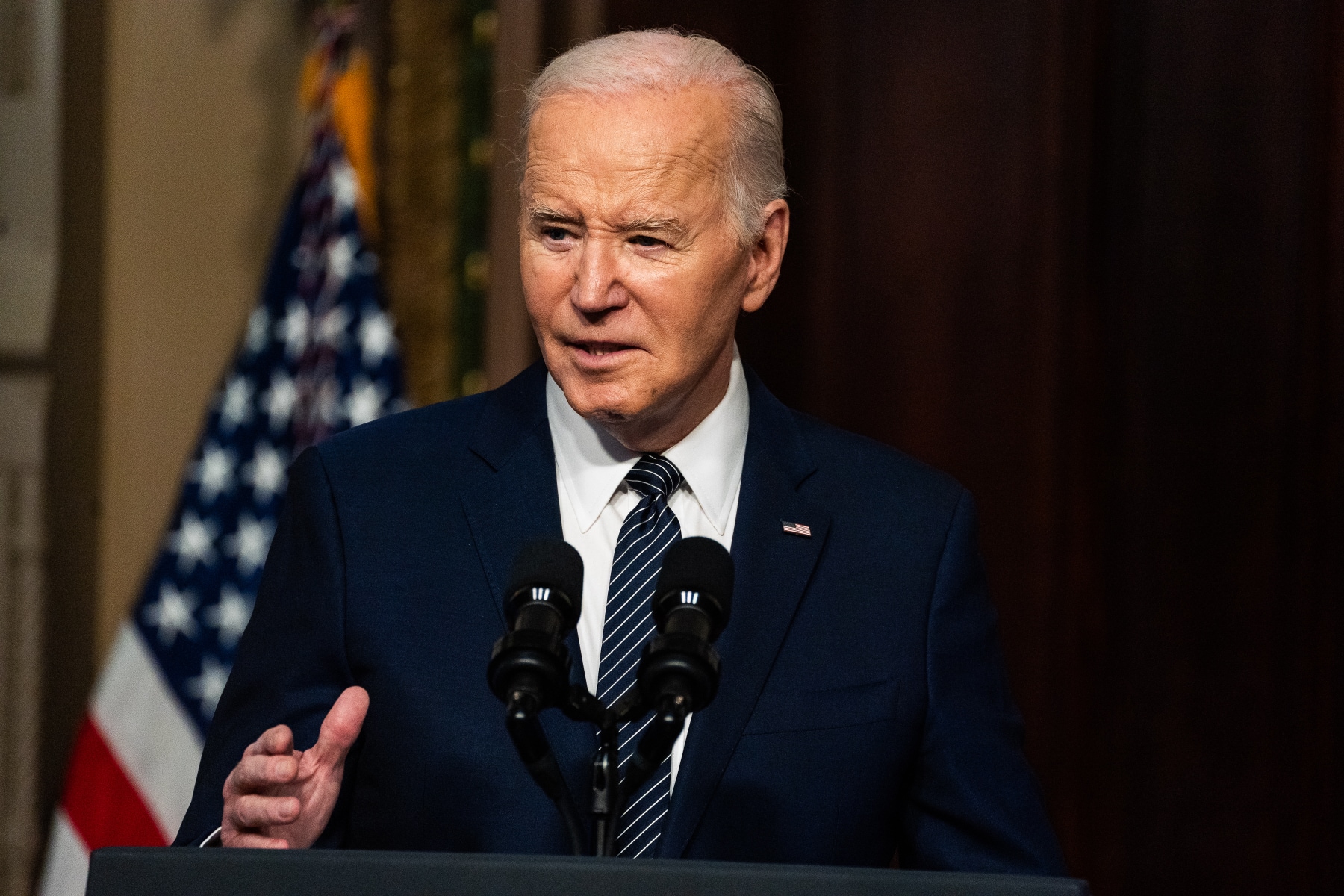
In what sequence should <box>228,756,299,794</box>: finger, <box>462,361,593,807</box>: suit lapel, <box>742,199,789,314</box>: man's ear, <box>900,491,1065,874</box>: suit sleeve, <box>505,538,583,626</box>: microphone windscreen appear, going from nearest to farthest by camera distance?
<box>505,538,583,626</box>: microphone windscreen → <box>228,756,299,794</box>: finger → <box>462,361,593,807</box>: suit lapel → <box>900,491,1065,874</box>: suit sleeve → <box>742,199,789,314</box>: man's ear

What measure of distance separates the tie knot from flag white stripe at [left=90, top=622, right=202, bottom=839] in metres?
1.95

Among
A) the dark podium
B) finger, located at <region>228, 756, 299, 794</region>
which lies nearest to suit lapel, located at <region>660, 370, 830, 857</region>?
finger, located at <region>228, 756, 299, 794</region>

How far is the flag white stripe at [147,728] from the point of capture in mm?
3307

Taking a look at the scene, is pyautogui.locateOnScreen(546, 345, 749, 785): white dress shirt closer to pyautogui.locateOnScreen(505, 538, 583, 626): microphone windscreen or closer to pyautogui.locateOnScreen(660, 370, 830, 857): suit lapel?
pyautogui.locateOnScreen(660, 370, 830, 857): suit lapel

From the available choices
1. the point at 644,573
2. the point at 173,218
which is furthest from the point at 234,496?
the point at 644,573

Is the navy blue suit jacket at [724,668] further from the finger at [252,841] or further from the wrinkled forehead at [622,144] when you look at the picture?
the wrinkled forehead at [622,144]

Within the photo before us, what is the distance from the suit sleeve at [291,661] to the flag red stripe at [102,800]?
5.71 feet

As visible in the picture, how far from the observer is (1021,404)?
3.12 metres

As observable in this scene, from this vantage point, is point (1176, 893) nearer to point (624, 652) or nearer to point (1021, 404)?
point (1021, 404)

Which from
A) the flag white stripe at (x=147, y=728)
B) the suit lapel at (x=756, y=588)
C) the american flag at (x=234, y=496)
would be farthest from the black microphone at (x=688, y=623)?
the flag white stripe at (x=147, y=728)

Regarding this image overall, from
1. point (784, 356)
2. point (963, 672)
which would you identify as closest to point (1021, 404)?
point (784, 356)

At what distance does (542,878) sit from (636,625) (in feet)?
2.14

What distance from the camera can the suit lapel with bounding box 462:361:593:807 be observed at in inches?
63.9

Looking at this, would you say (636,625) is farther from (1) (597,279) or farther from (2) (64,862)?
(2) (64,862)
